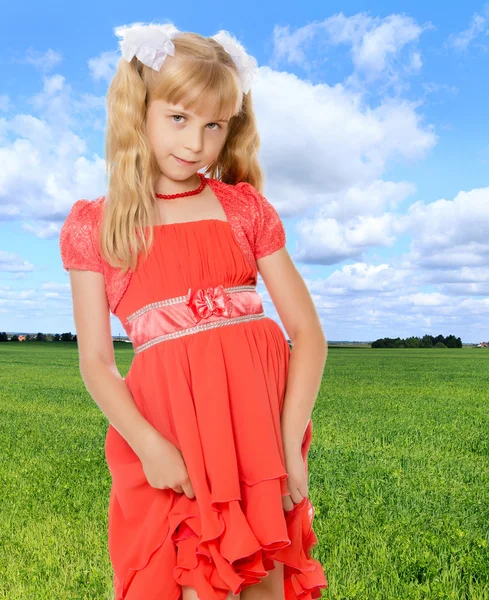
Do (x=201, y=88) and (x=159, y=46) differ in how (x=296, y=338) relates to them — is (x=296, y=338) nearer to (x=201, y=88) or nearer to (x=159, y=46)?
(x=201, y=88)

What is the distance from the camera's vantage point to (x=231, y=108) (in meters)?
2.46

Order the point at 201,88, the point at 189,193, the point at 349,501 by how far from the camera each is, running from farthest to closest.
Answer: the point at 349,501 → the point at 189,193 → the point at 201,88

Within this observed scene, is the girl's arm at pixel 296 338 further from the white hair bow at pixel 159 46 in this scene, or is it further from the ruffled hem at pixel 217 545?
the white hair bow at pixel 159 46

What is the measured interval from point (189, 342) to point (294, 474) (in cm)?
56

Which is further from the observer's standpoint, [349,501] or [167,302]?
[349,501]

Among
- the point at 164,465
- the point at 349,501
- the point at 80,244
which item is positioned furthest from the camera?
the point at 349,501

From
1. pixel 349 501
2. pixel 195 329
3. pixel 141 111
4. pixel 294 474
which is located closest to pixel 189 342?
pixel 195 329

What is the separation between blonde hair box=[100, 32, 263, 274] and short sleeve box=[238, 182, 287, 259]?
1.03 feet

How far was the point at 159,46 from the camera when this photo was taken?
2441mm

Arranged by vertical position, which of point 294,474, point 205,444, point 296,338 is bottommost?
point 294,474

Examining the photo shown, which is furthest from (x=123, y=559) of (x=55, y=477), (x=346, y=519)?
(x=55, y=477)

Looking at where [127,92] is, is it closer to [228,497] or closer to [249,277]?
[249,277]

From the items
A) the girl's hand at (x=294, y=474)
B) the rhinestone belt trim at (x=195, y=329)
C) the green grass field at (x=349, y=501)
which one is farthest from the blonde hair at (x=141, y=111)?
the green grass field at (x=349, y=501)

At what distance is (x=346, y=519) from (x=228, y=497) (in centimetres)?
391
